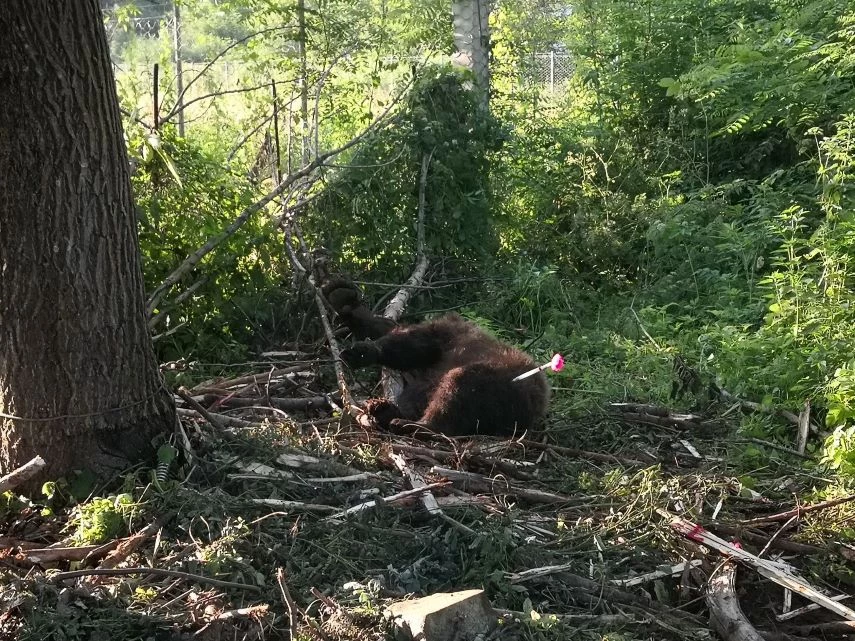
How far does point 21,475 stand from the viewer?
3.57 m

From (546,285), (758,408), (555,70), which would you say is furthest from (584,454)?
(555,70)

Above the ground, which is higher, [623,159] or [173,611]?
[623,159]

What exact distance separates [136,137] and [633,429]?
13.6ft

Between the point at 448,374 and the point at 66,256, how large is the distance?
244 centimetres

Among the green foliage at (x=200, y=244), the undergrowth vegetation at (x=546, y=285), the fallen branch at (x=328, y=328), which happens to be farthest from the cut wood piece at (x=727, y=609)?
the green foliage at (x=200, y=244)

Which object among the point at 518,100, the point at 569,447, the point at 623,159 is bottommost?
the point at 569,447

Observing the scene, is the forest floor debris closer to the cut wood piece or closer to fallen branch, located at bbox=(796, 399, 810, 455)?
the cut wood piece

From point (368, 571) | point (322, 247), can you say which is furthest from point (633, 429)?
point (322, 247)

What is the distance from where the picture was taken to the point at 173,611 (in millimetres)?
2975

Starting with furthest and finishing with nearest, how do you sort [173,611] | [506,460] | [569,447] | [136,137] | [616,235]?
[616,235] < [136,137] < [569,447] < [506,460] < [173,611]

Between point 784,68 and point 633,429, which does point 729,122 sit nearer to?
point 784,68

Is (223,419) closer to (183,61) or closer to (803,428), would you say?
(803,428)

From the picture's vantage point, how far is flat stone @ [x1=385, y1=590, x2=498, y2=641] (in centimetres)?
276

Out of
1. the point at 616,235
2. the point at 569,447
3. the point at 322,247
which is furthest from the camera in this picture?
the point at 616,235
